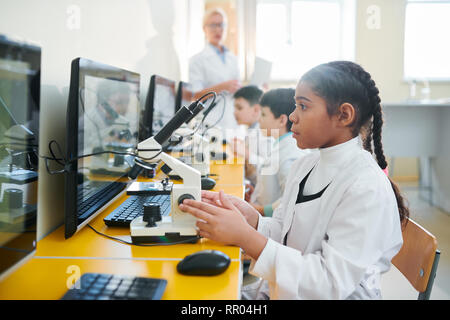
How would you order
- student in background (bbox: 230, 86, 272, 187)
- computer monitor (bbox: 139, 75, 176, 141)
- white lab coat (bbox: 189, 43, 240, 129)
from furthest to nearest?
white lab coat (bbox: 189, 43, 240, 129), student in background (bbox: 230, 86, 272, 187), computer monitor (bbox: 139, 75, 176, 141)

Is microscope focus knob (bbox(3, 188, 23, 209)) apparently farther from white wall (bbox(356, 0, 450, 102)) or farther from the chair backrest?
white wall (bbox(356, 0, 450, 102))

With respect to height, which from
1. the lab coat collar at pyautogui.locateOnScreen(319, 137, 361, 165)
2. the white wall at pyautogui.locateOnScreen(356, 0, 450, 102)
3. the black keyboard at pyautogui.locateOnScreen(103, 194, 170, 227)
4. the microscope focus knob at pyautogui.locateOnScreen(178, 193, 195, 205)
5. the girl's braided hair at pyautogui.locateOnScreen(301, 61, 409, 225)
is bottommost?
the black keyboard at pyautogui.locateOnScreen(103, 194, 170, 227)

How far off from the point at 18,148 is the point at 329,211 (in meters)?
0.64

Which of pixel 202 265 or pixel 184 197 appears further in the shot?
pixel 184 197

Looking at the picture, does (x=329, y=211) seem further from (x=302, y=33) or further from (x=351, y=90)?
(x=302, y=33)

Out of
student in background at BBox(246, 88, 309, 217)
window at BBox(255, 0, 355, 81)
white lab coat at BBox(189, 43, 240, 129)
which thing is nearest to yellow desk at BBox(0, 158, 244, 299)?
student in background at BBox(246, 88, 309, 217)

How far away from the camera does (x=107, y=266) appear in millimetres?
786

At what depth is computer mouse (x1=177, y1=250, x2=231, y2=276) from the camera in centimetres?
74

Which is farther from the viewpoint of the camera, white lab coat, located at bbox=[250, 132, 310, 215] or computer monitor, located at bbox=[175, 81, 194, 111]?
computer monitor, located at bbox=[175, 81, 194, 111]

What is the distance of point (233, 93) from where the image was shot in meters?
3.31

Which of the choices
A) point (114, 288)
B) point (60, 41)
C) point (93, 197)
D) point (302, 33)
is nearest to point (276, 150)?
point (93, 197)

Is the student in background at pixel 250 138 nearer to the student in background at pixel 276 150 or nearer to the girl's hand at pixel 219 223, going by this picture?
the student in background at pixel 276 150

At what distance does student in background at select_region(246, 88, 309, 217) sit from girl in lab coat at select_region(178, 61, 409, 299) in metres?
0.69
